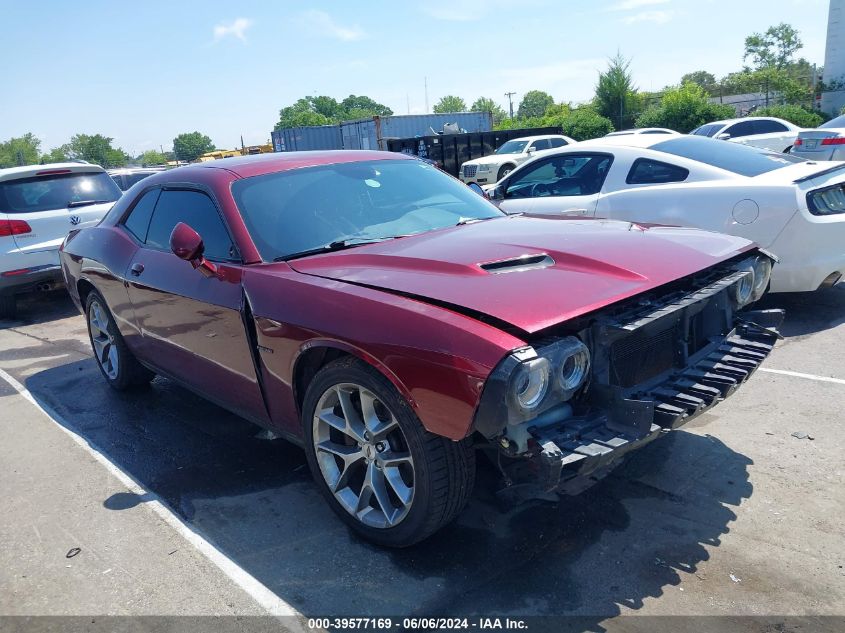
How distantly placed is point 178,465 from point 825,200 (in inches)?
205

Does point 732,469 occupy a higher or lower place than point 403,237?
lower

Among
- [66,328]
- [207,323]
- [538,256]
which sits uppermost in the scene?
[538,256]

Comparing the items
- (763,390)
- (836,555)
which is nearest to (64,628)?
(836,555)

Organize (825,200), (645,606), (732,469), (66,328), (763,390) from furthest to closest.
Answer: (66,328)
(825,200)
(763,390)
(732,469)
(645,606)

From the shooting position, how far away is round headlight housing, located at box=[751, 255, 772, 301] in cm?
355

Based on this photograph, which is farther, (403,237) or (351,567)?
(403,237)

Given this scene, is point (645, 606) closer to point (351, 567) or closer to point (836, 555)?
point (836, 555)

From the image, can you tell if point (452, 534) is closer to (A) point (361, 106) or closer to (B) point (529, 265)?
(B) point (529, 265)

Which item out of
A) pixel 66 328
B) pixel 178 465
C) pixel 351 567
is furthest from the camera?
pixel 66 328

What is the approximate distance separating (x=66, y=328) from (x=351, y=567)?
6452 mm

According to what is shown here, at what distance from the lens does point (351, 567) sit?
115 inches

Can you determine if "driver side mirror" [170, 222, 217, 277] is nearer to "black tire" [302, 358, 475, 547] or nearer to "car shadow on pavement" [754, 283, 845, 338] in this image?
"black tire" [302, 358, 475, 547]

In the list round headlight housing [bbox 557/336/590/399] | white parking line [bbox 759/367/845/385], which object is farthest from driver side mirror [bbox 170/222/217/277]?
white parking line [bbox 759/367/845/385]

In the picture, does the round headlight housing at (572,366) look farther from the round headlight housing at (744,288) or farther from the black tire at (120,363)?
the black tire at (120,363)
